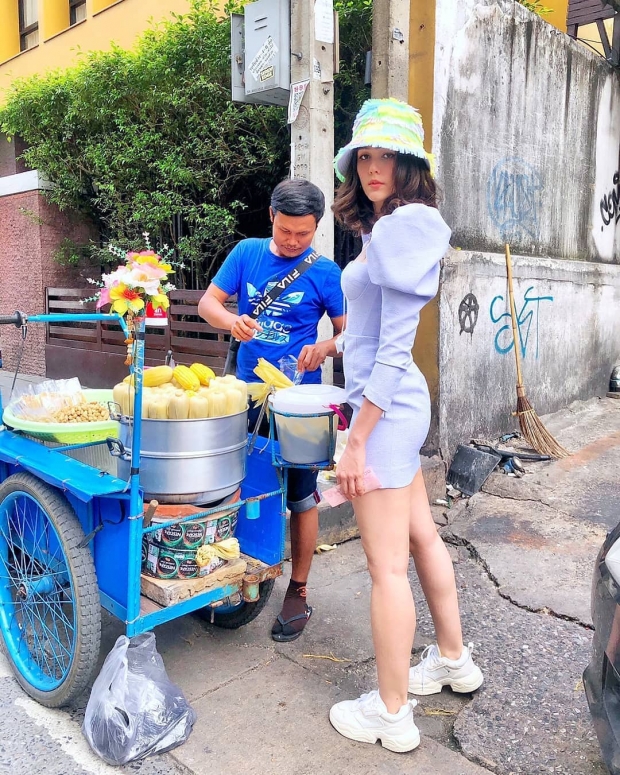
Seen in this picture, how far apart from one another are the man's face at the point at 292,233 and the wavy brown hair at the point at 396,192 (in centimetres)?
53

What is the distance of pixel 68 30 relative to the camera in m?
12.3

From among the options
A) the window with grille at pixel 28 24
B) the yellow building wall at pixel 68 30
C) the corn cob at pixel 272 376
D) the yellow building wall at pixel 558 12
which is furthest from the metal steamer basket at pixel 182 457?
the window with grille at pixel 28 24

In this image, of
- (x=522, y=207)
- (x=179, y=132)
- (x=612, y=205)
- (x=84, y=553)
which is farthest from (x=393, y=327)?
(x=612, y=205)

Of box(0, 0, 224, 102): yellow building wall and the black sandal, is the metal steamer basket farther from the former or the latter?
box(0, 0, 224, 102): yellow building wall

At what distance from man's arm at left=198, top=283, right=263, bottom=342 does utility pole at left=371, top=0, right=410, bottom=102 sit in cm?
250

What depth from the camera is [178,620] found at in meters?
3.20

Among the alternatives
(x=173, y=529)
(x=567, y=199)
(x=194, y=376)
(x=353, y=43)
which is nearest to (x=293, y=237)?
(x=194, y=376)

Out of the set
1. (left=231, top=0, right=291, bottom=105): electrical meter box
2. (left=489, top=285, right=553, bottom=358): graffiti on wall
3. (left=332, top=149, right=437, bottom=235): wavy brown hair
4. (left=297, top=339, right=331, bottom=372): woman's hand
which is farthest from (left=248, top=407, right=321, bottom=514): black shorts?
(left=489, top=285, right=553, bottom=358): graffiti on wall

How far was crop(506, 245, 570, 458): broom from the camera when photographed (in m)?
5.68

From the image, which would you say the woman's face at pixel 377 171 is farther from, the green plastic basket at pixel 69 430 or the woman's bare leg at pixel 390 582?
the green plastic basket at pixel 69 430

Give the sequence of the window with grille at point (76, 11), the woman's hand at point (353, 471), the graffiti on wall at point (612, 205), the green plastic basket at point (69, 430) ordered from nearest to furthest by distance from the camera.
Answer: the woman's hand at point (353, 471) < the green plastic basket at point (69, 430) < the graffiti on wall at point (612, 205) < the window with grille at point (76, 11)

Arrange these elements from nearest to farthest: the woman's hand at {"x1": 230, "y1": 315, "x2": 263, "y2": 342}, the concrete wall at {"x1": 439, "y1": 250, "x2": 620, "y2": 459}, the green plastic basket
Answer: the green plastic basket
the woman's hand at {"x1": 230, "y1": 315, "x2": 263, "y2": 342}
the concrete wall at {"x1": 439, "y1": 250, "x2": 620, "y2": 459}

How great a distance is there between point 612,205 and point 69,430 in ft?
23.7

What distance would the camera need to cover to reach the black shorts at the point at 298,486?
301 cm
